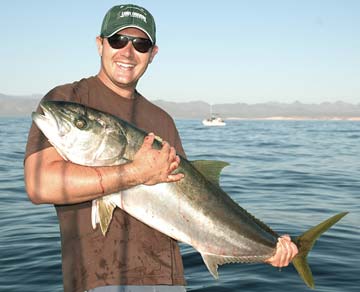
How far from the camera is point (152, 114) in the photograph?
4.64 metres

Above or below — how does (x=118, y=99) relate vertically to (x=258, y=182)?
above

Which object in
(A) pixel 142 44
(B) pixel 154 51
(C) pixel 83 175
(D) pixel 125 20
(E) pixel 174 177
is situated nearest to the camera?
(C) pixel 83 175

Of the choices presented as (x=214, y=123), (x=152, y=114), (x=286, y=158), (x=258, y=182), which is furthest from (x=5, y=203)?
(x=214, y=123)

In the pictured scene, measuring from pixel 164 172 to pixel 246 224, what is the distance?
1168 millimetres

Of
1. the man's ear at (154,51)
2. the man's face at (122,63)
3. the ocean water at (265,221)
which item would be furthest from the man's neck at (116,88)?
the ocean water at (265,221)

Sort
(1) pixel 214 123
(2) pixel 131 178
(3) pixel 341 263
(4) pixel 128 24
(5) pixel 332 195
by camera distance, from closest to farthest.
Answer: (2) pixel 131 178 → (4) pixel 128 24 → (3) pixel 341 263 → (5) pixel 332 195 → (1) pixel 214 123

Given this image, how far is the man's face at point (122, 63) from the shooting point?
4.40 metres

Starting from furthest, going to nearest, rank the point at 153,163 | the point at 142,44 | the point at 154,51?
the point at 154,51, the point at 142,44, the point at 153,163

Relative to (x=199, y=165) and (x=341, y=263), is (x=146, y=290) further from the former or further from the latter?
(x=341, y=263)

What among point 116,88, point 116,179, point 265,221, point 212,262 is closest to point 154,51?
point 116,88

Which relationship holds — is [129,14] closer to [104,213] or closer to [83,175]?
[83,175]

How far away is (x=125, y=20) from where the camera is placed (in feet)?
14.4

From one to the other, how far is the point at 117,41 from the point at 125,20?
198 millimetres

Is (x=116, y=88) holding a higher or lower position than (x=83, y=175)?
higher
